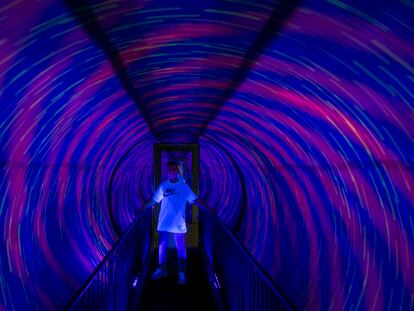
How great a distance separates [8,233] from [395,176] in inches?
149

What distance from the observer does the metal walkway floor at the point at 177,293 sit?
23.9ft

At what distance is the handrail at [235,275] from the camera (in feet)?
14.5

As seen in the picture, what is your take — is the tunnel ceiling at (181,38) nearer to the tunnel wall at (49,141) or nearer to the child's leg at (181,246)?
the tunnel wall at (49,141)

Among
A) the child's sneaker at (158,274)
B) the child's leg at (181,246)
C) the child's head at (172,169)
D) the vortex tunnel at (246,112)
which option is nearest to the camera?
the vortex tunnel at (246,112)

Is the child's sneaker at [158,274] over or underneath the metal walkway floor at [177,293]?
over

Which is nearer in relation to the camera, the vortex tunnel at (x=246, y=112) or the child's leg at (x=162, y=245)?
the vortex tunnel at (x=246, y=112)

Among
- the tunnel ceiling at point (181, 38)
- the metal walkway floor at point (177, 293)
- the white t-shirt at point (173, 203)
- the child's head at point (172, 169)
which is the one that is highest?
the tunnel ceiling at point (181, 38)

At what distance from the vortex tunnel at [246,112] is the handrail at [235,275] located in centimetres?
113

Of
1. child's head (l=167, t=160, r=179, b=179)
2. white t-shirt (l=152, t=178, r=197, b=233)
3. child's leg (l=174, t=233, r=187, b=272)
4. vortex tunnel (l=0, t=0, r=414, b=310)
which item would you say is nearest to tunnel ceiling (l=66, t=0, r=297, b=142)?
vortex tunnel (l=0, t=0, r=414, b=310)

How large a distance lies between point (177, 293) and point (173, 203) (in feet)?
5.41

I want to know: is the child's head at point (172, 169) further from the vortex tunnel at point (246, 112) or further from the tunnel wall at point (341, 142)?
the tunnel wall at point (341, 142)

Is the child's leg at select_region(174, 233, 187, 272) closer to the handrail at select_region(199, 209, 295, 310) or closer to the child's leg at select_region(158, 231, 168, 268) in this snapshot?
the child's leg at select_region(158, 231, 168, 268)

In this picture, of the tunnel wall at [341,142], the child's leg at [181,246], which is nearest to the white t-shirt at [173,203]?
the child's leg at [181,246]

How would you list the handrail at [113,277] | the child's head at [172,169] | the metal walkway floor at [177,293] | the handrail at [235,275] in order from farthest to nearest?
1. the child's head at [172,169]
2. the metal walkway floor at [177,293]
3. the handrail at [235,275]
4. the handrail at [113,277]
